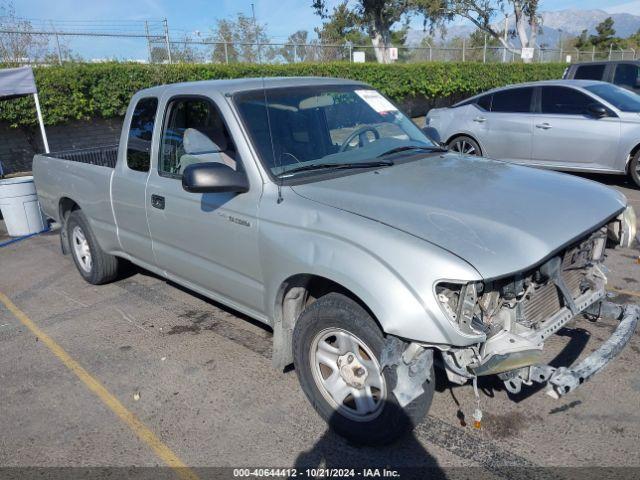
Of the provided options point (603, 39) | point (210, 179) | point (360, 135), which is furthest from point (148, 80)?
point (603, 39)

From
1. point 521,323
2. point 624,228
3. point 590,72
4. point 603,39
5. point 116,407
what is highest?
point 603,39

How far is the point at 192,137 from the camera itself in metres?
4.05

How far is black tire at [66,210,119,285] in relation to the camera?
214 inches

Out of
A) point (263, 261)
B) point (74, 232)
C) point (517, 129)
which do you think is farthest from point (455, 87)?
point (263, 261)

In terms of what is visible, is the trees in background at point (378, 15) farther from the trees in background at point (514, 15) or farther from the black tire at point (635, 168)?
the black tire at point (635, 168)

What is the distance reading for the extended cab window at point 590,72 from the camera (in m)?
13.1

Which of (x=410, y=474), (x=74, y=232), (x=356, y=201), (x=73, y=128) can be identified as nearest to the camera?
(x=410, y=474)

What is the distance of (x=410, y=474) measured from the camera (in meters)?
2.82

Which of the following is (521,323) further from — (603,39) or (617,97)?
(603,39)

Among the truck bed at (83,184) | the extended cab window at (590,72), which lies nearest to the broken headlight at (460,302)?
the truck bed at (83,184)

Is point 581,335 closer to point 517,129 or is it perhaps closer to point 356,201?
point 356,201

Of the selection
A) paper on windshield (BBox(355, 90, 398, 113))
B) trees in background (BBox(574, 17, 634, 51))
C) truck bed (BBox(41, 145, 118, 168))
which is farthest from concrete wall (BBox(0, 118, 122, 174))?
trees in background (BBox(574, 17, 634, 51))

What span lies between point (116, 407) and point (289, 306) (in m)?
1.33

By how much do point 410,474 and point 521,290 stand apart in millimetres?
1089
